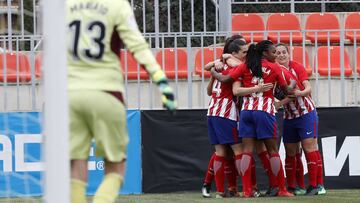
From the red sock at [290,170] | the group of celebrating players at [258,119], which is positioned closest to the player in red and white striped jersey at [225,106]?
the group of celebrating players at [258,119]

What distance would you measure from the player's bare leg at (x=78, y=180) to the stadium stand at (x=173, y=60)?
21.1ft

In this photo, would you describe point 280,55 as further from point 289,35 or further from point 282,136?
point 289,35

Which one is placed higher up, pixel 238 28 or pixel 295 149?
pixel 238 28

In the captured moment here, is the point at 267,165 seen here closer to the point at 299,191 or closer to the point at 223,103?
the point at 299,191

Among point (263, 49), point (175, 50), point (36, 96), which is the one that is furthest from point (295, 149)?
point (36, 96)

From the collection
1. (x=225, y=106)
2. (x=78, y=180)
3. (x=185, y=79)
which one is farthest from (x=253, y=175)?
(x=78, y=180)

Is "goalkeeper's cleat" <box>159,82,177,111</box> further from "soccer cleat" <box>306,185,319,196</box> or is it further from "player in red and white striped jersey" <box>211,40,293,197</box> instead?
"soccer cleat" <box>306,185,319,196</box>

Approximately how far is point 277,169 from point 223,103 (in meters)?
0.94

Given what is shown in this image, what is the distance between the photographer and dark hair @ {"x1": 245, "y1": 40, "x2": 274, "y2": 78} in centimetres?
1090

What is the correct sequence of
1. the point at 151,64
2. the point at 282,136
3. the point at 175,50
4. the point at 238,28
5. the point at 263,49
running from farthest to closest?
the point at 238,28, the point at 175,50, the point at 282,136, the point at 263,49, the point at 151,64

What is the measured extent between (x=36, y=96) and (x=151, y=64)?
6151mm

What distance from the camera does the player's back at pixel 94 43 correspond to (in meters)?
6.43

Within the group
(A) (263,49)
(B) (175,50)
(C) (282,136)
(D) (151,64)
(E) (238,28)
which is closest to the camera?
(D) (151,64)

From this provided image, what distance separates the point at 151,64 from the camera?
20.7 feet
